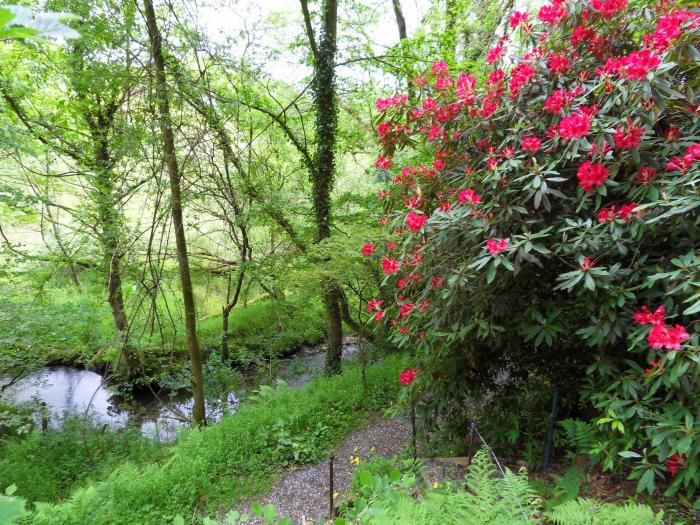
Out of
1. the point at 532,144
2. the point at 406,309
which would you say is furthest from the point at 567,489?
the point at 532,144

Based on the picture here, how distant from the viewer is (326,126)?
22.4ft

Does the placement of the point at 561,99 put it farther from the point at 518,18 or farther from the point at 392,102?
the point at 392,102

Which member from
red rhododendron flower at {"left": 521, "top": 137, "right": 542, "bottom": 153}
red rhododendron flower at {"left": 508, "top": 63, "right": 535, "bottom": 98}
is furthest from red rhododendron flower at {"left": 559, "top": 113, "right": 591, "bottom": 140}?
red rhododendron flower at {"left": 508, "top": 63, "right": 535, "bottom": 98}

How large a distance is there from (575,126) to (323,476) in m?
4.07

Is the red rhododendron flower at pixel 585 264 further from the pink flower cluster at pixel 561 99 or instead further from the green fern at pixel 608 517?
the green fern at pixel 608 517

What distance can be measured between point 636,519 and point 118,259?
6205mm

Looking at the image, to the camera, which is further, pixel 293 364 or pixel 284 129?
pixel 293 364

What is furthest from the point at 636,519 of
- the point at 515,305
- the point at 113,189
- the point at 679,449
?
the point at 113,189

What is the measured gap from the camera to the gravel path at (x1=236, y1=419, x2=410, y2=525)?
375 centimetres

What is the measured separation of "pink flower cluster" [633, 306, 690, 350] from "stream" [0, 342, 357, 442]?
649cm

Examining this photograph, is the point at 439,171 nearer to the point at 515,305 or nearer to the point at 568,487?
the point at 515,305

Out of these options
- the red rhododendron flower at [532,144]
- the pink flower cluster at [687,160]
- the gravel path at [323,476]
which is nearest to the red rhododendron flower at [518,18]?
the red rhododendron flower at [532,144]

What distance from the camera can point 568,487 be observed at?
2.34 metres

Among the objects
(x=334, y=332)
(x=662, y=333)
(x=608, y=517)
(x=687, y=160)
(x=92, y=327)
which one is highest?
(x=687, y=160)
